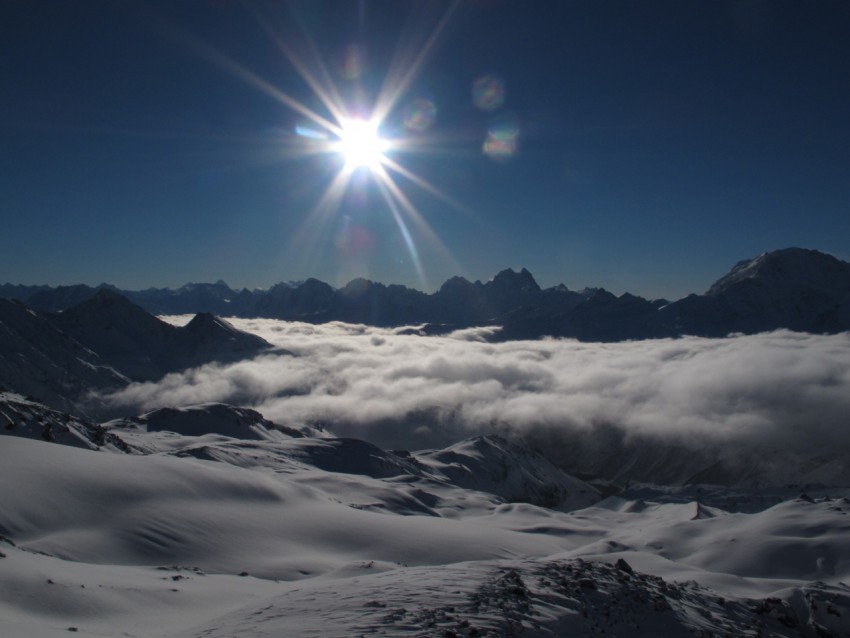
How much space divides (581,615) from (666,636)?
3296 mm

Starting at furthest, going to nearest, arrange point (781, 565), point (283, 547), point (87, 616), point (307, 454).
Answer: point (307, 454) < point (781, 565) < point (283, 547) < point (87, 616)

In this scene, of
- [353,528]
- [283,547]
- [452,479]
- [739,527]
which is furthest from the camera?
[452,479]

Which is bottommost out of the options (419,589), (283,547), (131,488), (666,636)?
(666,636)

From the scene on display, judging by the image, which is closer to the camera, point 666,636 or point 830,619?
point 666,636

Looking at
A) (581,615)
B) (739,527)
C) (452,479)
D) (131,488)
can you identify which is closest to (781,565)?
(739,527)

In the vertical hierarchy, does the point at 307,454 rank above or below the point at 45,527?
above

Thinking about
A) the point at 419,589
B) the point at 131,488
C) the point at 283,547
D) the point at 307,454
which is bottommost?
the point at 419,589

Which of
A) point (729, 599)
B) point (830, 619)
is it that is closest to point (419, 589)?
point (729, 599)

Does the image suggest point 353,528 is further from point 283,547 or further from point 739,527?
point 739,527

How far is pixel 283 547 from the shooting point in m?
38.7

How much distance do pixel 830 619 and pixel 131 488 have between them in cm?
4190

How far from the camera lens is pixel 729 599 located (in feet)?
83.7

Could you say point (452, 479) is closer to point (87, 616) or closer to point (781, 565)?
point (781, 565)

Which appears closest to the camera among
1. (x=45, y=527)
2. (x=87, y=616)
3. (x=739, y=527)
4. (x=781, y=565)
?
(x=87, y=616)
